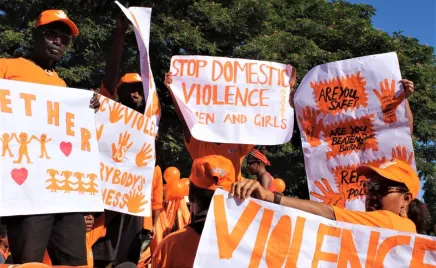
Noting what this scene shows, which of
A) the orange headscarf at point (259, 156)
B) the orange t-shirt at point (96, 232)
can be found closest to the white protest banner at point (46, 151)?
the orange t-shirt at point (96, 232)

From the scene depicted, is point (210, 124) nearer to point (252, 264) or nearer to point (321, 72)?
point (321, 72)

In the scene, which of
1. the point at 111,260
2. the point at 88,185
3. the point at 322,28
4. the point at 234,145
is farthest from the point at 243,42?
the point at 88,185

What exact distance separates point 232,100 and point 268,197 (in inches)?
97.7

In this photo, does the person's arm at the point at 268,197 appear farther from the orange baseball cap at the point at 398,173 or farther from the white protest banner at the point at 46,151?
the white protest banner at the point at 46,151

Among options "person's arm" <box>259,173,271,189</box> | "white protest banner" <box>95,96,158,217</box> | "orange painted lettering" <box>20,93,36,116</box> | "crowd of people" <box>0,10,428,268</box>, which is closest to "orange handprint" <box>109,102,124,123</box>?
"white protest banner" <box>95,96,158,217</box>

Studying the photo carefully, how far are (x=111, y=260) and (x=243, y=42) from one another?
11.5m

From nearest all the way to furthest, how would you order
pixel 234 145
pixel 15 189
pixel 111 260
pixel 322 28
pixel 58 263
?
pixel 15 189 < pixel 58 263 < pixel 111 260 < pixel 234 145 < pixel 322 28

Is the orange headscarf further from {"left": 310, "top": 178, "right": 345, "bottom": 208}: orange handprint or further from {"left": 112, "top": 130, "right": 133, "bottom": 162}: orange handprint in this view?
{"left": 112, "top": 130, "right": 133, "bottom": 162}: orange handprint

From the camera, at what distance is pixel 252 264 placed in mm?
2678

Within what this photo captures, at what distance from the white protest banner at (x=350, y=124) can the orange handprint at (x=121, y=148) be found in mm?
1456

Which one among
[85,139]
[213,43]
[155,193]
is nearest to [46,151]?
[85,139]

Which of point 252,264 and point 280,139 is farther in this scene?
point 280,139

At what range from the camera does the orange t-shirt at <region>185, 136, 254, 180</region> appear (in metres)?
5.27

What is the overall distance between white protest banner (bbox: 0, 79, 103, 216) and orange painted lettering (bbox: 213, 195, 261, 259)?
3.18 ft
